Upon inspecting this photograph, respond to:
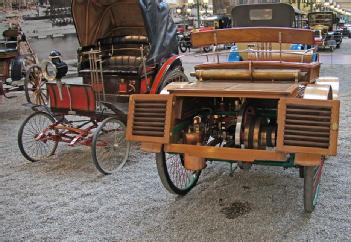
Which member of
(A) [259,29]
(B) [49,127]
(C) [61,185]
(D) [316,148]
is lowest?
(C) [61,185]

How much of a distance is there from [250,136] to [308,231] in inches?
31.9

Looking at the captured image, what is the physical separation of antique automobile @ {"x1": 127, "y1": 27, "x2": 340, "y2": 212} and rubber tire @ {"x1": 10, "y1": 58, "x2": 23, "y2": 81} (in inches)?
206

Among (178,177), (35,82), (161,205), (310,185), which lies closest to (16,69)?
(35,82)

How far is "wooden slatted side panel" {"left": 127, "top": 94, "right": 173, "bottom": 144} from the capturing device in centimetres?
321

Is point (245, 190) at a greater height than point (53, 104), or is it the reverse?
point (53, 104)

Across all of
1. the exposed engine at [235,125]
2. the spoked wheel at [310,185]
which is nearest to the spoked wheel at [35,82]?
the exposed engine at [235,125]

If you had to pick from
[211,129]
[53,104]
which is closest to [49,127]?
[53,104]

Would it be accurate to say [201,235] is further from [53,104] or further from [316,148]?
[53,104]

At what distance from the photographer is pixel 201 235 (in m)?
3.06

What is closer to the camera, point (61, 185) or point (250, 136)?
point (250, 136)

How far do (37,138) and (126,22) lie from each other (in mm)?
2536

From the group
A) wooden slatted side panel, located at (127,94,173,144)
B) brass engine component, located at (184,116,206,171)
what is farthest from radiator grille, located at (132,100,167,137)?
brass engine component, located at (184,116,206,171)

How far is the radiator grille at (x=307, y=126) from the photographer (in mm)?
2723

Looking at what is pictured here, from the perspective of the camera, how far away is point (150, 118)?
10.7ft
